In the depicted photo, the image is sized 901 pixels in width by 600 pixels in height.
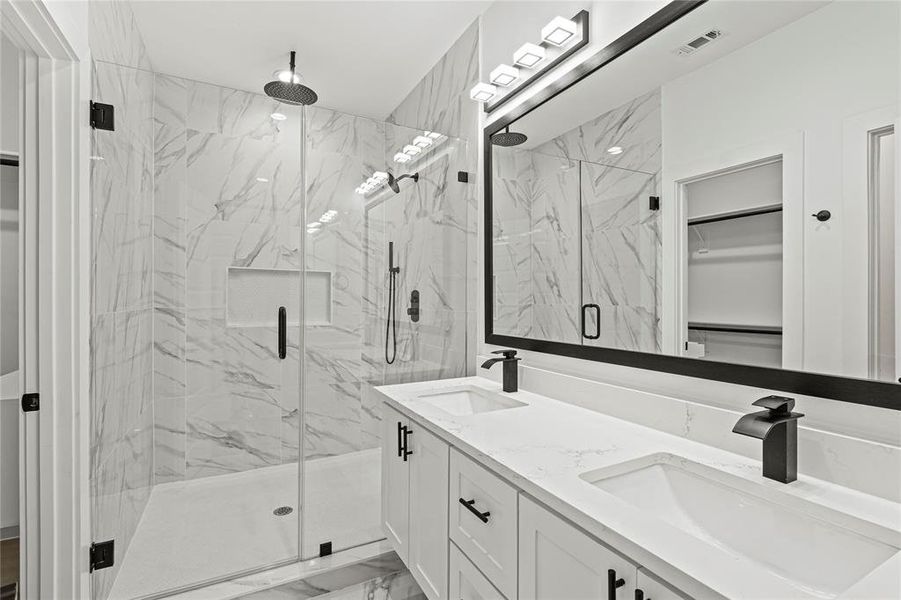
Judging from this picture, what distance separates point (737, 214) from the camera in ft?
3.83

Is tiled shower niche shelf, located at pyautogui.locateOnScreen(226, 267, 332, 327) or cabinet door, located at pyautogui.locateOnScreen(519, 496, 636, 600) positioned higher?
tiled shower niche shelf, located at pyautogui.locateOnScreen(226, 267, 332, 327)

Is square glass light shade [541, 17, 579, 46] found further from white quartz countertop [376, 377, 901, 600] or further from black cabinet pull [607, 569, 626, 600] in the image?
black cabinet pull [607, 569, 626, 600]

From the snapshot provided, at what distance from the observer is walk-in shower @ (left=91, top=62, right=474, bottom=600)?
2.16 metres

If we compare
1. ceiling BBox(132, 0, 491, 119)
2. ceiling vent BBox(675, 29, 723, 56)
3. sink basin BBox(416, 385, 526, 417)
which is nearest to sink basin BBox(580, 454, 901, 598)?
sink basin BBox(416, 385, 526, 417)

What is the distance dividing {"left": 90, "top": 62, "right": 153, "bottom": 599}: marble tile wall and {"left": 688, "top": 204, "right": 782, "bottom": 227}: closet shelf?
6.56 ft

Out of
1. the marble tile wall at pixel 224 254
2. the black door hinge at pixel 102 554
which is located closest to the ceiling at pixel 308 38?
the marble tile wall at pixel 224 254

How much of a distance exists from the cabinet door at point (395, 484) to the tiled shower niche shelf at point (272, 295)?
0.64 metres

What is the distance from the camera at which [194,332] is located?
7.73 feet

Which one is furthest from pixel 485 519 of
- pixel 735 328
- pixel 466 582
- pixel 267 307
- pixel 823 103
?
pixel 267 307

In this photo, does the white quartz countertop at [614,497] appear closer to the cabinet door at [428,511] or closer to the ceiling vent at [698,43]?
the cabinet door at [428,511]

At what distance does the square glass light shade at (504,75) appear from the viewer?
202 centimetres

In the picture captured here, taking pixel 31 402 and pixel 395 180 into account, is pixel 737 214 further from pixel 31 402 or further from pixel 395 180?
→ pixel 31 402

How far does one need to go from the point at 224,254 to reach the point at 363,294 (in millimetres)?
716

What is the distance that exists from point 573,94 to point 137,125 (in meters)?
2.09
